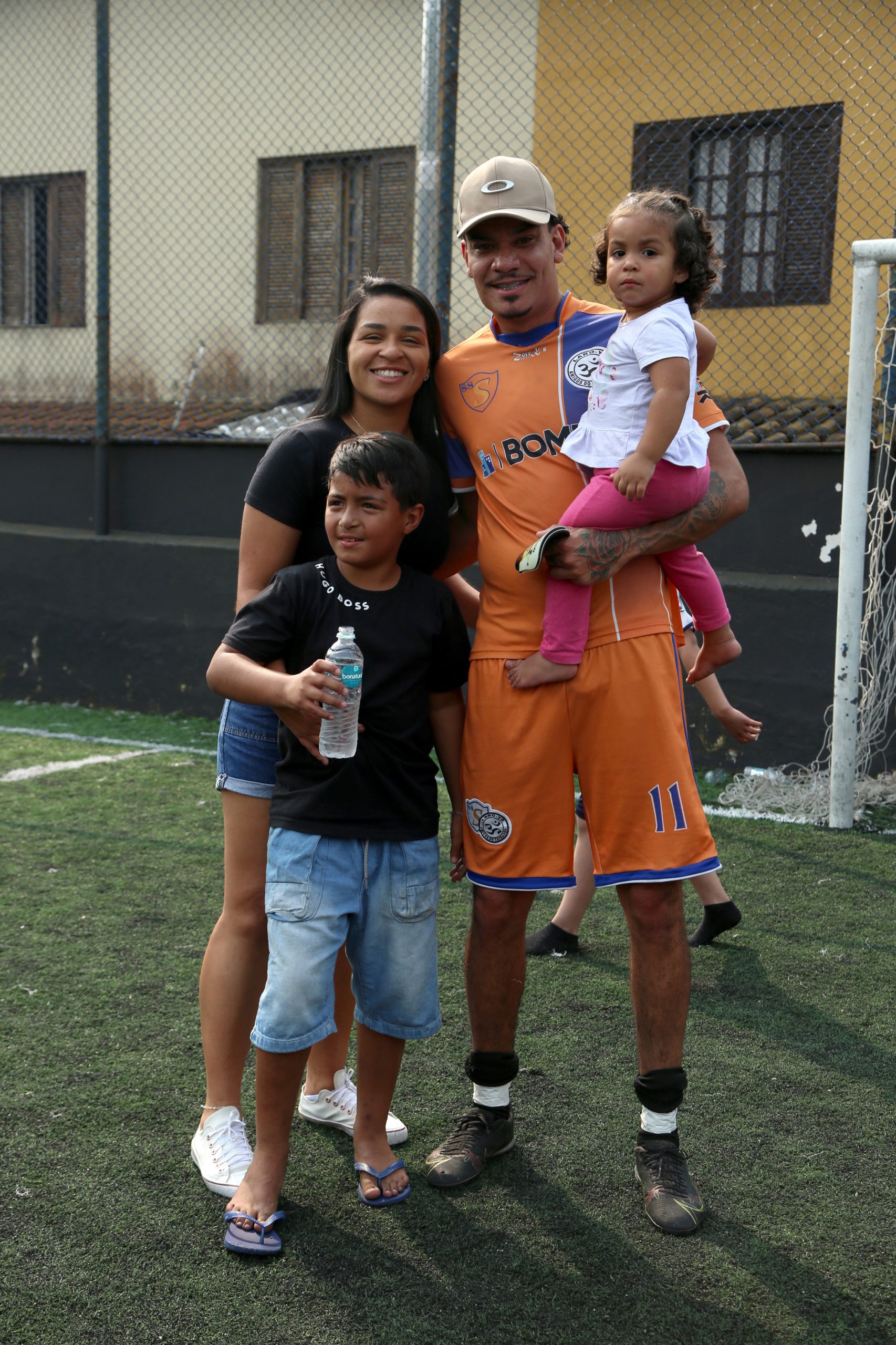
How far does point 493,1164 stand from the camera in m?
2.72

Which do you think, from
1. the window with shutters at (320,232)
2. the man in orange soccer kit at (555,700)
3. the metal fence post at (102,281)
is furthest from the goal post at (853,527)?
the window with shutters at (320,232)

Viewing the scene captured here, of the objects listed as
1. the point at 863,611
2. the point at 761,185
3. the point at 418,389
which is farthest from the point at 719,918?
the point at 761,185

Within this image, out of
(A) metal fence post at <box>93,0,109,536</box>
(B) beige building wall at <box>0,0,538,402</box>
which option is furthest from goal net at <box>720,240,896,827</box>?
(A) metal fence post at <box>93,0,109,536</box>

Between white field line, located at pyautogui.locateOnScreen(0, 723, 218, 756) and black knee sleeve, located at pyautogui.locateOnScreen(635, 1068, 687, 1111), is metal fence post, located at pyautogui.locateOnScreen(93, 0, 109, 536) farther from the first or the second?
black knee sleeve, located at pyautogui.locateOnScreen(635, 1068, 687, 1111)

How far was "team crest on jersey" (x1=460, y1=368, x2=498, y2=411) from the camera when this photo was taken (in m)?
2.67

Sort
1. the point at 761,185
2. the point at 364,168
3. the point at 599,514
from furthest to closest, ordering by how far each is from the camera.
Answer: the point at 364,168 < the point at 761,185 < the point at 599,514

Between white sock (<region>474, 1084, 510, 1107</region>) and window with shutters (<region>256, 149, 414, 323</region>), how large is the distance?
27.8 feet

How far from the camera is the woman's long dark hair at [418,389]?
8.48 feet

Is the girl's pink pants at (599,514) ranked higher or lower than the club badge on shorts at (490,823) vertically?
higher

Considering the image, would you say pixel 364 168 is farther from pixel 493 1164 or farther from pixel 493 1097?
→ pixel 493 1164

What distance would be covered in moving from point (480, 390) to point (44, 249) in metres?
10.7

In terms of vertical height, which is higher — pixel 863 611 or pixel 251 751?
pixel 863 611

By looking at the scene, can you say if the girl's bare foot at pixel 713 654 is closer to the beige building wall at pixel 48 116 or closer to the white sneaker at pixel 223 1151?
the white sneaker at pixel 223 1151

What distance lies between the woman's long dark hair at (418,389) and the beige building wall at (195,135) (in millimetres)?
6870
